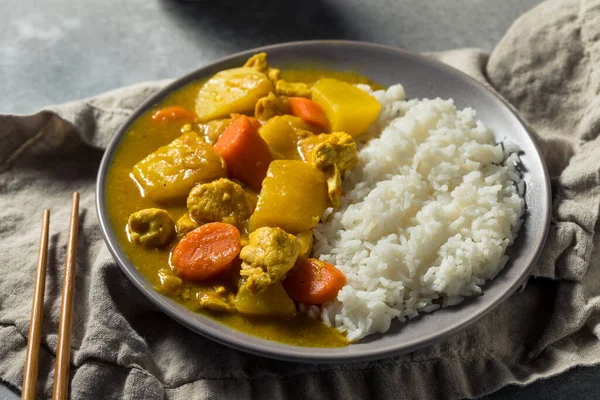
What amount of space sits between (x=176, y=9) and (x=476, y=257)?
3743mm

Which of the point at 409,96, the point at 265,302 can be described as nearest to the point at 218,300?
the point at 265,302

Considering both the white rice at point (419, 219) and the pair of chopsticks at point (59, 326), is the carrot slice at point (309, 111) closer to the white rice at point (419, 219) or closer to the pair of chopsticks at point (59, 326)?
the white rice at point (419, 219)

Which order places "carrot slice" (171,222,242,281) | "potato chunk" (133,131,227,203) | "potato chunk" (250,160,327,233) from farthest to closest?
"potato chunk" (133,131,227,203), "potato chunk" (250,160,327,233), "carrot slice" (171,222,242,281)

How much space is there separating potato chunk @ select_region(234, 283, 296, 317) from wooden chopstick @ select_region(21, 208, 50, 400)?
943mm

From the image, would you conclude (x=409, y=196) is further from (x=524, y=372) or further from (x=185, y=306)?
(x=185, y=306)

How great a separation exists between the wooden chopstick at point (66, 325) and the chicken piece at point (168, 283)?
45 centimetres

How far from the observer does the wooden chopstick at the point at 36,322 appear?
3.10 meters

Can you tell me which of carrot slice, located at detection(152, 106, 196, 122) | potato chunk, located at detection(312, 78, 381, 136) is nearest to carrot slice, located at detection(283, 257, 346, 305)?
potato chunk, located at detection(312, 78, 381, 136)

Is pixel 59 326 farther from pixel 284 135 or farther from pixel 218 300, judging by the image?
pixel 284 135

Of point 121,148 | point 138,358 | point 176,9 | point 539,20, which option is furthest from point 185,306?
point 176,9

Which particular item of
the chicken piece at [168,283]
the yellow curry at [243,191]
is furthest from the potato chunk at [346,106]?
the chicken piece at [168,283]

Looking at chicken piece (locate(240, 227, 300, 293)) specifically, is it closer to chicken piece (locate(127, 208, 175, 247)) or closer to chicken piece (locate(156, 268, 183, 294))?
chicken piece (locate(156, 268, 183, 294))

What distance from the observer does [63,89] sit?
5.20m

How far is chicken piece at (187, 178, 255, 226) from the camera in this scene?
3541 millimetres
